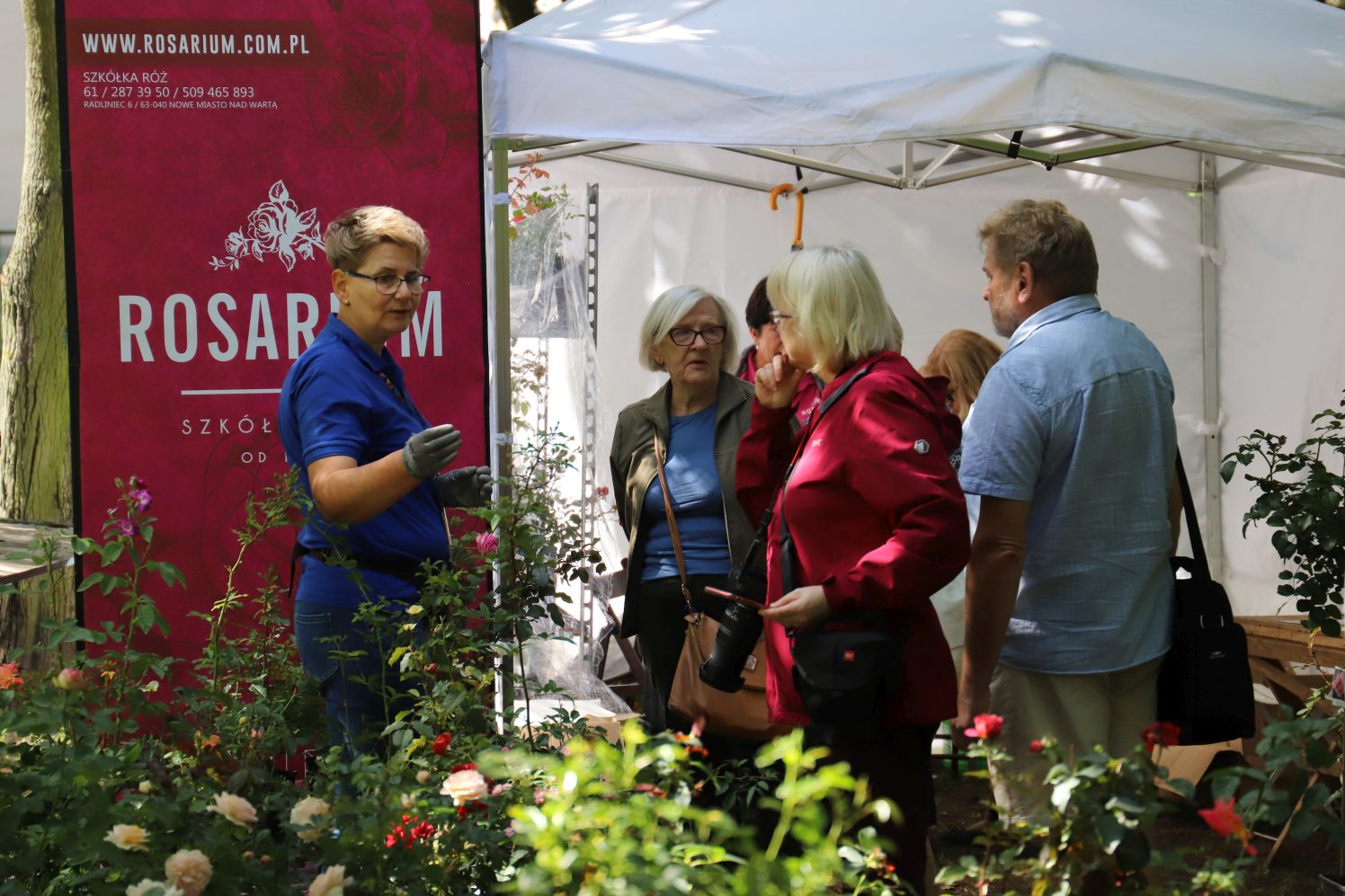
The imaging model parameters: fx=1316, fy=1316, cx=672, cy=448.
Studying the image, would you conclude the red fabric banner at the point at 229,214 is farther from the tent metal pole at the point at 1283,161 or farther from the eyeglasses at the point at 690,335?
the tent metal pole at the point at 1283,161

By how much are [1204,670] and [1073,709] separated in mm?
252

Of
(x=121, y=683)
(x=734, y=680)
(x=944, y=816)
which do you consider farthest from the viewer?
(x=944, y=816)

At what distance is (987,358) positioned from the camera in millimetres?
3914

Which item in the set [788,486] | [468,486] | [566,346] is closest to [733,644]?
[788,486]

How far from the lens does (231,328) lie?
3.21 m

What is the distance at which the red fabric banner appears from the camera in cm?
316

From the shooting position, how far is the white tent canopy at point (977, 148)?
2695 millimetres

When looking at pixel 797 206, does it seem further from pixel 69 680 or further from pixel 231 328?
pixel 69 680

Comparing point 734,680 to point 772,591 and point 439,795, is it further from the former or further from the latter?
point 439,795

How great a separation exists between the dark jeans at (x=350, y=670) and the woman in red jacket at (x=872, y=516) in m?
0.73

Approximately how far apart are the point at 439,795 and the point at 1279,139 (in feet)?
6.90

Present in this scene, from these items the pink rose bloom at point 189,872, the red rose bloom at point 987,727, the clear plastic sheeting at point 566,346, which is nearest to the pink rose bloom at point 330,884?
the pink rose bloom at point 189,872

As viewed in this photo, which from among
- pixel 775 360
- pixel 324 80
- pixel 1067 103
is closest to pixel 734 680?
pixel 775 360

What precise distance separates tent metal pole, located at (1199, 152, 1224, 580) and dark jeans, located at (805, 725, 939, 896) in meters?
3.74
